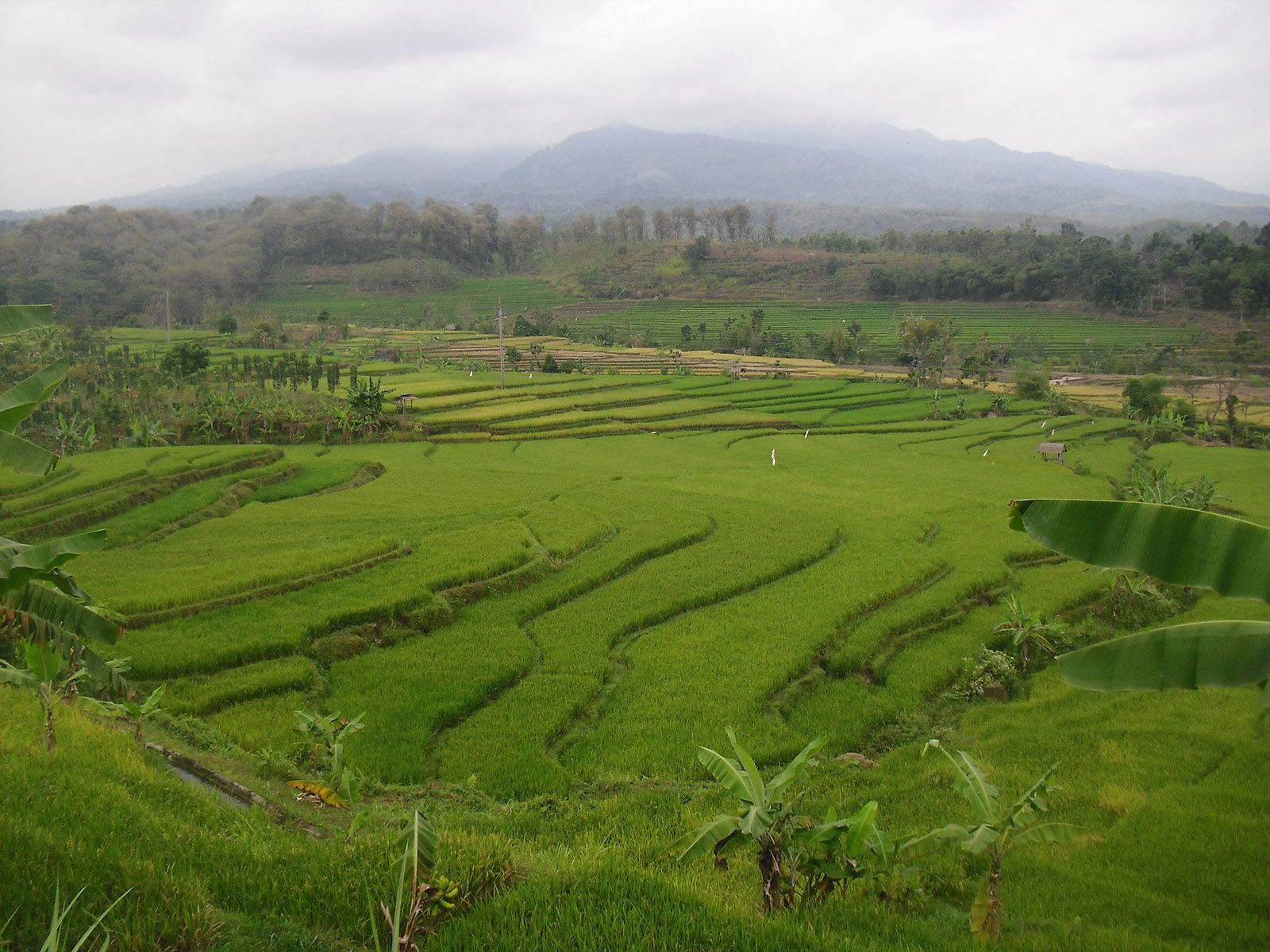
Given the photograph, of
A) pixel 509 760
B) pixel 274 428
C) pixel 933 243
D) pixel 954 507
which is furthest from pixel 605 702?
pixel 933 243

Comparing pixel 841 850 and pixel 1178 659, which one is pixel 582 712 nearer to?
pixel 841 850

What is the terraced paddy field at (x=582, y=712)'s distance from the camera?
401 centimetres

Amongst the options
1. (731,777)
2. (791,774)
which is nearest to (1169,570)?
(791,774)

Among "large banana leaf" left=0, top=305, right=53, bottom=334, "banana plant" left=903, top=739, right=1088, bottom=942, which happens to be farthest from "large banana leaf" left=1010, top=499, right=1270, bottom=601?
"large banana leaf" left=0, top=305, right=53, bottom=334

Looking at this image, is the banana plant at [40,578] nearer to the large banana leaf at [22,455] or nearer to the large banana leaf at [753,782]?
the large banana leaf at [22,455]

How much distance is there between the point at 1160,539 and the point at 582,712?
631 cm

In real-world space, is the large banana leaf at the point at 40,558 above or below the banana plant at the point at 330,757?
above

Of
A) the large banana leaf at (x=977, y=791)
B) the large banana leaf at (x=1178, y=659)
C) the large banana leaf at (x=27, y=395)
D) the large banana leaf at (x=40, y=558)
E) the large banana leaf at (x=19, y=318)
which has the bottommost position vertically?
the large banana leaf at (x=977, y=791)

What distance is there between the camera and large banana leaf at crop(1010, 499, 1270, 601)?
3.76 m

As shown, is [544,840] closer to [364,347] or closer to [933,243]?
[364,347]

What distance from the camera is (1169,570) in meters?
3.89

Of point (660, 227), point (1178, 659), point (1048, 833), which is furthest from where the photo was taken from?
point (660, 227)

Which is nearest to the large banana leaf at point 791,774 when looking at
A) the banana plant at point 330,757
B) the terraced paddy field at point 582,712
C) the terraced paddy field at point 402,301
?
the terraced paddy field at point 582,712

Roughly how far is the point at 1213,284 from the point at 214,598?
6169cm
